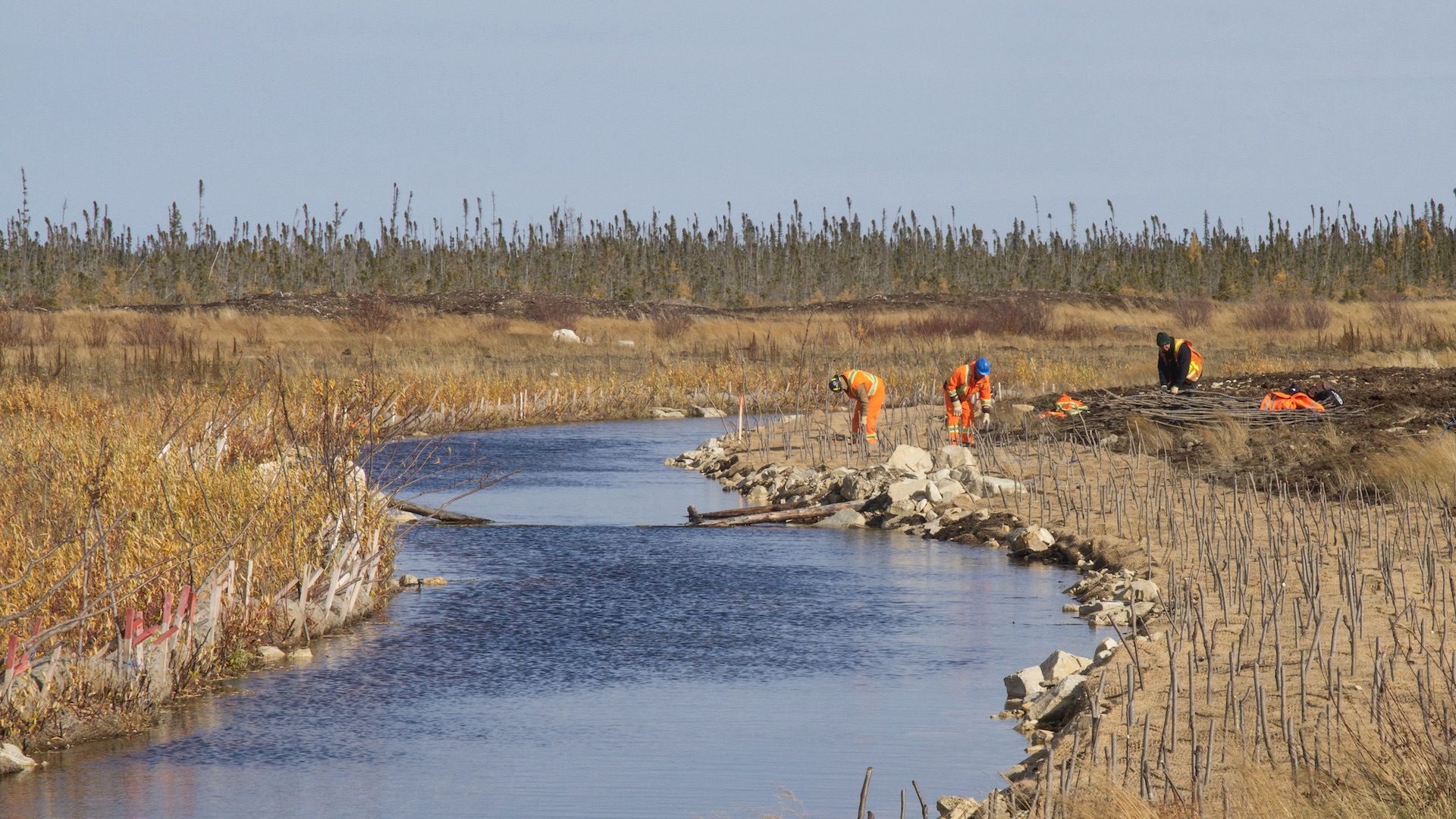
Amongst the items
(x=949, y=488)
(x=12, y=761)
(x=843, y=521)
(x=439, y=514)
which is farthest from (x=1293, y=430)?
(x=12, y=761)

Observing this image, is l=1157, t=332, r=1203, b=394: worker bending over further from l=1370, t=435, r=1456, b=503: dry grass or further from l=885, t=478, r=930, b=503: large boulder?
l=885, t=478, r=930, b=503: large boulder

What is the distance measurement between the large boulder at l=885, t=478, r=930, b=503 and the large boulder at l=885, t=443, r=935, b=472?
882 mm

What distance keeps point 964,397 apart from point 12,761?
14120 mm

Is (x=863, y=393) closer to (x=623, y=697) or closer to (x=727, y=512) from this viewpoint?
(x=727, y=512)

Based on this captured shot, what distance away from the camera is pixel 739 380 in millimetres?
32781

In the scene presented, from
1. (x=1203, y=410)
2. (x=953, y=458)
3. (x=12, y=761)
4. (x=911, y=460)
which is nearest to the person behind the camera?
(x=12, y=761)

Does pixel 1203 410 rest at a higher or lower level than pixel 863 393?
lower

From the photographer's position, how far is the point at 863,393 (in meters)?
19.8

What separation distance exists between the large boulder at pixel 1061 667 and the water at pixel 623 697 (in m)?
0.32

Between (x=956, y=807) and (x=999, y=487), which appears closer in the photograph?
(x=956, y=807)

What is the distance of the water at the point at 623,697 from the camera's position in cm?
663

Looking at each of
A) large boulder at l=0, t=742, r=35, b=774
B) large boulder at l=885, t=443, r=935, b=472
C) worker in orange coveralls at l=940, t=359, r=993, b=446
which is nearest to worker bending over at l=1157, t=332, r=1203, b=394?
worker in orange coveralls at l=940, t=359, r=993, b=446

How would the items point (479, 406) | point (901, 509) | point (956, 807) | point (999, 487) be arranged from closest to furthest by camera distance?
point (956, 807) → point (901, 509) → point (999, 487) → point (479, 406)

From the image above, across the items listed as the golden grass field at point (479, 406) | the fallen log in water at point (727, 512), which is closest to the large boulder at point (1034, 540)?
the golden grass field at point (479, 406)
